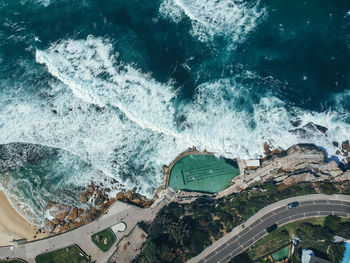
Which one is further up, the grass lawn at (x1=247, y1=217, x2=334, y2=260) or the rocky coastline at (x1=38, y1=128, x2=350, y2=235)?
the rocky coastline at (x1=38, y1=128, x2=350, y2=235)

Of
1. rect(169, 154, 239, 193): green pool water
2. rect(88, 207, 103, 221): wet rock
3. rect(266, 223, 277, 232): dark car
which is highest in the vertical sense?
rect(169, 154, 239, 193): green pool water

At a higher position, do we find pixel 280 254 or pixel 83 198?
pixel 83 198

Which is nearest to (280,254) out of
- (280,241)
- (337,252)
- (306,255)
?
(280,241)

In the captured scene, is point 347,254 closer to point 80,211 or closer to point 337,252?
point 337,252

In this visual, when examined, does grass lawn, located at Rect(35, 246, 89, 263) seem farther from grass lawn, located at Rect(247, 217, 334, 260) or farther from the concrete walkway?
grass lawn, located at Rect(247, 217, 334, 260)

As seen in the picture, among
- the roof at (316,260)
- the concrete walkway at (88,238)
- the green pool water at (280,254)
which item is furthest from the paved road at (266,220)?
the concrete walkway at (88,238)

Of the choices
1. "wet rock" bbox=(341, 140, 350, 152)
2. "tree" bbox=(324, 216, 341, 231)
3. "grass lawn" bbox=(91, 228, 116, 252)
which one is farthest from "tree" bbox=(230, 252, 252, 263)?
"wet rock" bbox=(341, 140, 350, 152)
